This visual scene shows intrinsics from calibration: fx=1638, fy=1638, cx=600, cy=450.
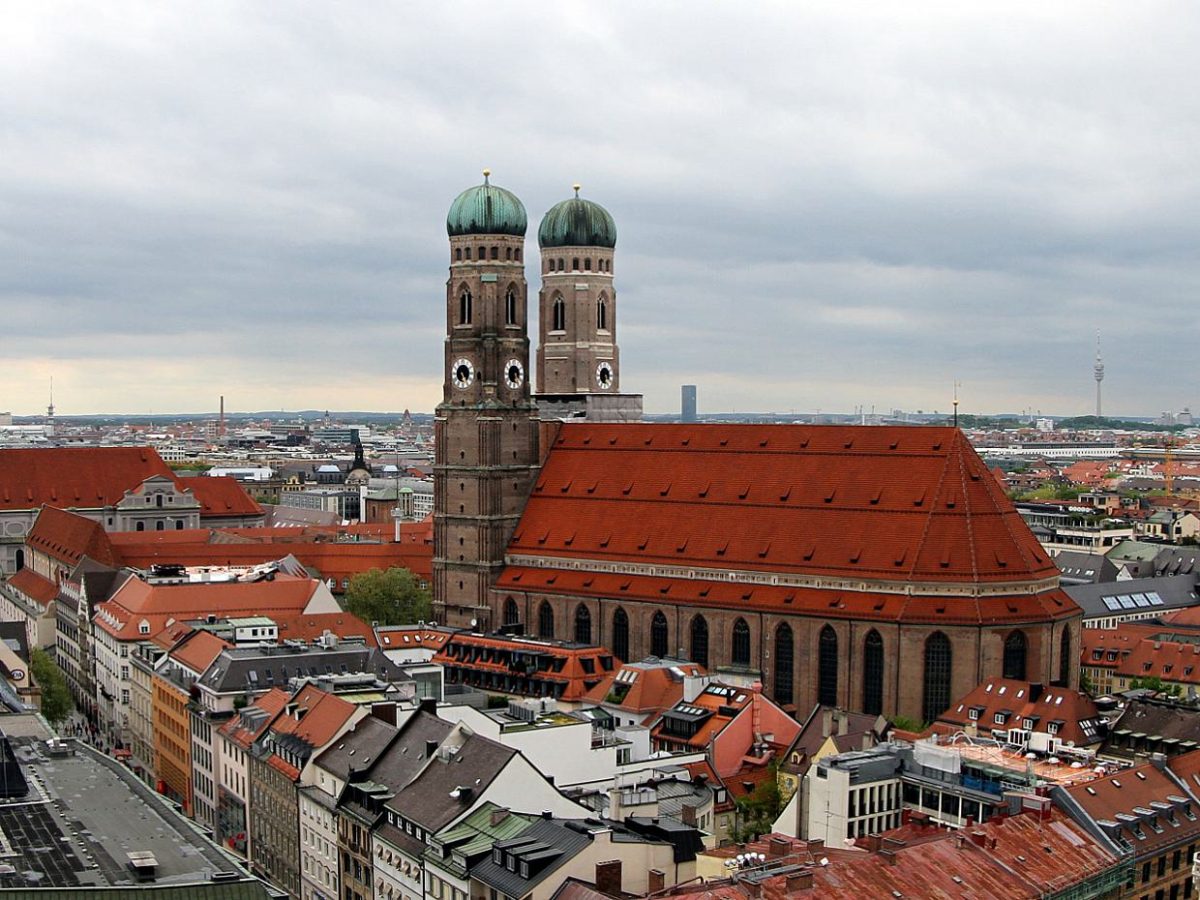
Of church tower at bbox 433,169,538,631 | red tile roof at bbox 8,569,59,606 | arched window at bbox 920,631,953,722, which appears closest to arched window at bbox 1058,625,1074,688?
arched window at bbox 920,631,953,722

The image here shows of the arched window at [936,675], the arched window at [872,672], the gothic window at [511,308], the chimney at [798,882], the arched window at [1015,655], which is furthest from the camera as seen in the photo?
the gothic window at [511,308]

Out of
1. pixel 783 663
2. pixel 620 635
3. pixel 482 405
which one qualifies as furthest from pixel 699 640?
pixel 482 405

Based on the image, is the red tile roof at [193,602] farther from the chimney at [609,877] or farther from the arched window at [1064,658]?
the chimney at [609,877]

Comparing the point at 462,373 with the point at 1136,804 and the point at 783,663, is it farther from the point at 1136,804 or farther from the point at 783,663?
the point at 1136,804

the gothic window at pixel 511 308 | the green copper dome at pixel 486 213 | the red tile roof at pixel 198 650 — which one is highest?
the green copper dome at pixel 486 213

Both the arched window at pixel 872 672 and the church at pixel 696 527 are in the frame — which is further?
the arched window at pixel 872 672

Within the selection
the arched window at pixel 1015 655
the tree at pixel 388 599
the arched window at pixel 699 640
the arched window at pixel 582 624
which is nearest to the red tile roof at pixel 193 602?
the tree at pixel 388 599
